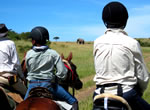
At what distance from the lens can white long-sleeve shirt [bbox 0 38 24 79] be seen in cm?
546

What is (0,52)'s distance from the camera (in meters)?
5.46

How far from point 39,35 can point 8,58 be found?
83 cm

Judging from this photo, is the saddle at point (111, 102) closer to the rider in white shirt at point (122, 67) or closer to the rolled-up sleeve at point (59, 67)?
the rider in white shirt at point (122, 67)

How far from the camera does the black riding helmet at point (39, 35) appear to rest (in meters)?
5.31

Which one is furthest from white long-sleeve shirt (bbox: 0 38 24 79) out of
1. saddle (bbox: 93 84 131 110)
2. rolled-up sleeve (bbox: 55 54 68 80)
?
saddle (bbox: 93 84 131 110)

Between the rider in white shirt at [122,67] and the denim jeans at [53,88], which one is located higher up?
the rider in white shirt at [122,67]

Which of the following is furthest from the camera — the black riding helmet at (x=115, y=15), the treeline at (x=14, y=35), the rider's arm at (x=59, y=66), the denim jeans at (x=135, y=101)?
the treeline at (x=14, y=35)

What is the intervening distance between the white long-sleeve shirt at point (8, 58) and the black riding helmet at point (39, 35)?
55cm

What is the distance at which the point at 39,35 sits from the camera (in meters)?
5.31

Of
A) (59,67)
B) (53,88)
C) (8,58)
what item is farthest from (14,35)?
(53,88)

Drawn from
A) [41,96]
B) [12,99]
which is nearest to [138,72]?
[41,96]

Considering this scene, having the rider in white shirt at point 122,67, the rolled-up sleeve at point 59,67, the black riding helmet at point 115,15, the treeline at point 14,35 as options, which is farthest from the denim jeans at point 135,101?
the treeline at point 14,35

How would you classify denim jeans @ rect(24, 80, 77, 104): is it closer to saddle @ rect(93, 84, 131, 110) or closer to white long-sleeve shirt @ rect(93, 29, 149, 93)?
white long-sleeve shirt @ rect(93, 29, 149, 93)

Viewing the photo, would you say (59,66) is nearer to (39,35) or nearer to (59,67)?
(59,67)
